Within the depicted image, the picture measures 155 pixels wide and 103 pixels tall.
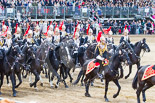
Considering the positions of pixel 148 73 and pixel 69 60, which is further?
pixel 69 60

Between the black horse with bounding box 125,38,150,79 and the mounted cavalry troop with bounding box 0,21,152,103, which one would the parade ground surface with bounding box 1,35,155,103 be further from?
the black horse with bounding box 125,38,150,79

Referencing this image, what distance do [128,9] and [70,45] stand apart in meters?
22.6

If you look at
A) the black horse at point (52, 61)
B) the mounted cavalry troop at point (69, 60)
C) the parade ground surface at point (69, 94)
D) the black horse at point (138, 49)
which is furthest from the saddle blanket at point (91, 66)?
the black horse at point (138, 49)

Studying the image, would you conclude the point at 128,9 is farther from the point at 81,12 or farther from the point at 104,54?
the point at 104,54

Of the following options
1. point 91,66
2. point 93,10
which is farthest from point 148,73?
point 93,10

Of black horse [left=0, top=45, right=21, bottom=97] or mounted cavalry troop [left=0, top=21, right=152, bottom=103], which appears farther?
black horse [left=0, top=45, right=21, bottom=97]

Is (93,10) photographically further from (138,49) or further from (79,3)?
(138,49)

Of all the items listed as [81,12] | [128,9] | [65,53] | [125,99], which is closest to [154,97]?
[125,99]

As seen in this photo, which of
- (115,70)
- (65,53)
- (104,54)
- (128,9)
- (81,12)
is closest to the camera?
(115,70)

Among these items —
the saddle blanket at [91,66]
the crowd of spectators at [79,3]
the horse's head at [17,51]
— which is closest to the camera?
the horse's head at [17,51]

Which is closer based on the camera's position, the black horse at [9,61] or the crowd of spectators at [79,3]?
the black horse at [9,61]

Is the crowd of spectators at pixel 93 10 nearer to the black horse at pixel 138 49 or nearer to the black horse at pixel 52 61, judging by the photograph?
the black horse at pixel 138 49

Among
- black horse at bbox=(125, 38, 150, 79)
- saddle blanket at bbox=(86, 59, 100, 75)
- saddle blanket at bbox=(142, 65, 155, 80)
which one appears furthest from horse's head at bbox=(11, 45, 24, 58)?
black horse at bbox=(125, 38, 150, 79)

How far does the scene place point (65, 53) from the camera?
62.3 feet
